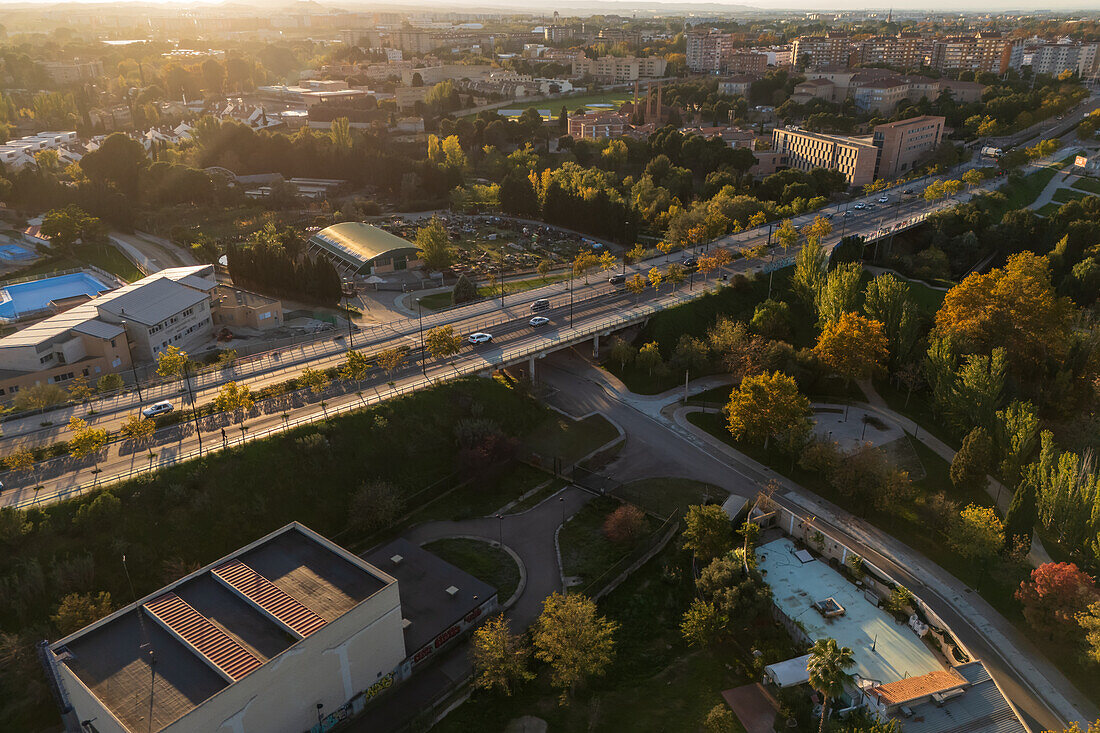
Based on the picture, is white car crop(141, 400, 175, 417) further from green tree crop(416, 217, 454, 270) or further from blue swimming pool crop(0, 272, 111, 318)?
green tree crop(416, 217, 454, 270)

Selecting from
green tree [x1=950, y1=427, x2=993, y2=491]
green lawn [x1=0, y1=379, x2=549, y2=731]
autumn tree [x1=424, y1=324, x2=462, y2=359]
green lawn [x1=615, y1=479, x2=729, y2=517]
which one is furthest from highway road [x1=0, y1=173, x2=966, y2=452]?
green tree [x1=950, y1=427, x2=993, y2=491]

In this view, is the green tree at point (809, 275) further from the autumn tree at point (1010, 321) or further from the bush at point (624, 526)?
the bush at point (624, 526)

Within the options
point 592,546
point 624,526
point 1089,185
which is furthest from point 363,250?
point 1089,185

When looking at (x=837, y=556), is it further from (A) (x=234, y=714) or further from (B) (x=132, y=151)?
(B) (x=132, y=151)

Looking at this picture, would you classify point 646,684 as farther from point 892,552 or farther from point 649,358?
point 649,358

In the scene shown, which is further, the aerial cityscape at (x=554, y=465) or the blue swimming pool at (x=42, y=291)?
the blue swimming pool at (x=42, y=291)

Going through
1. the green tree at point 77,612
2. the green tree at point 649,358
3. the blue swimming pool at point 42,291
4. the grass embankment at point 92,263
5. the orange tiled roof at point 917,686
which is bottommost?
the orange tiled roof at point 917,686

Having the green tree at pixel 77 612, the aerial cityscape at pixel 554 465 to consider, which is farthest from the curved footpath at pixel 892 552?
the green tree at pixel 77 612
